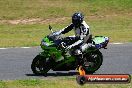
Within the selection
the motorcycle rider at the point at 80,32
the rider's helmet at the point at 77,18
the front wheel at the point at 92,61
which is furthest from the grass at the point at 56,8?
the rider's helmet at the point at 77,18

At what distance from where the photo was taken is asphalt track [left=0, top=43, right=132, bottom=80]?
587 inches

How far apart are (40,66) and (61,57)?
65 centimetres

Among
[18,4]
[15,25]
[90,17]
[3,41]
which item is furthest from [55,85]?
[18,4]

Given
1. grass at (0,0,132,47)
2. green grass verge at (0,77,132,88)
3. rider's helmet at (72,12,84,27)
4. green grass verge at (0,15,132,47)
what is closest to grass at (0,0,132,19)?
grass at (0,0,132,47)

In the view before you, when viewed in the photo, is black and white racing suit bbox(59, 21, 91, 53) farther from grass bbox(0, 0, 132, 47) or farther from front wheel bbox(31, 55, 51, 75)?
grass bbox(0, 0, 132, 47)

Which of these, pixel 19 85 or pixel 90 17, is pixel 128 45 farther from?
pixel 90 17

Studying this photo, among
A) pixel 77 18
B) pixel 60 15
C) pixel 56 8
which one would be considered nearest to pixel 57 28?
pixel 60 15

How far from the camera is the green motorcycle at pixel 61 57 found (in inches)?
569

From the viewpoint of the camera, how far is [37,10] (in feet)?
123

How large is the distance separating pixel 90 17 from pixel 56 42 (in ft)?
70.4

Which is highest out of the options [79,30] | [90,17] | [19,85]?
[79,30]

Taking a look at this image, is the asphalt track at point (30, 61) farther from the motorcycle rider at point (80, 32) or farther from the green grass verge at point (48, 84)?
the green grass verge at point (48, 84)

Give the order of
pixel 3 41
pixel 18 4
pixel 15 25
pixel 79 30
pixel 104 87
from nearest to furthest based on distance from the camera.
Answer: pixel 104 87, pixel 79 30, pixel 3 41, pixel 15 25, pixel 18 4

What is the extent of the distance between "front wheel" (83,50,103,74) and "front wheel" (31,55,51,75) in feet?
3.66
